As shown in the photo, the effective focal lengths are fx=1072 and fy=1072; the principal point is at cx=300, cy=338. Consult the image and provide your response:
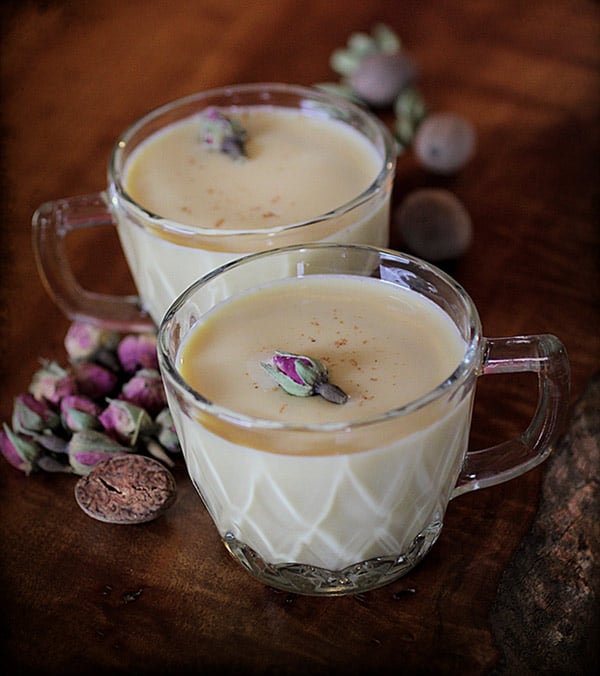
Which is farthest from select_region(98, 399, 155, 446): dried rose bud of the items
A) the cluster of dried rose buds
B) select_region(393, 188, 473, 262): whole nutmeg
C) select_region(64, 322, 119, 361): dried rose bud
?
select_region(393, 188, 473, 262): whole nutmeg

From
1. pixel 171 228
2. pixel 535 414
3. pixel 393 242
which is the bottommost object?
pixel 393 242

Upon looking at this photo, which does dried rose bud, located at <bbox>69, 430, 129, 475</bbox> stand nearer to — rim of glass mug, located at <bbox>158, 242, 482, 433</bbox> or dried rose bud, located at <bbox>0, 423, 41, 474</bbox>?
dried rose bud, located at <bbox>0, 423, 41, 474</bbox>

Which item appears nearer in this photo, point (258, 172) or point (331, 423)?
point (331, 423)

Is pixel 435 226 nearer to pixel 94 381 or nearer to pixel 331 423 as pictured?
pixel 94 381

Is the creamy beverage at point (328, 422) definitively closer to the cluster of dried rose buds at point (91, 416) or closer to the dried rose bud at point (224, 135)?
the cluster of dried rose buds at point (91, 416)

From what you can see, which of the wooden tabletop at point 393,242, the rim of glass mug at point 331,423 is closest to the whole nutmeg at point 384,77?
the wooden tabletop at point 393,242


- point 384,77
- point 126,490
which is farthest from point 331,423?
point 384,77
